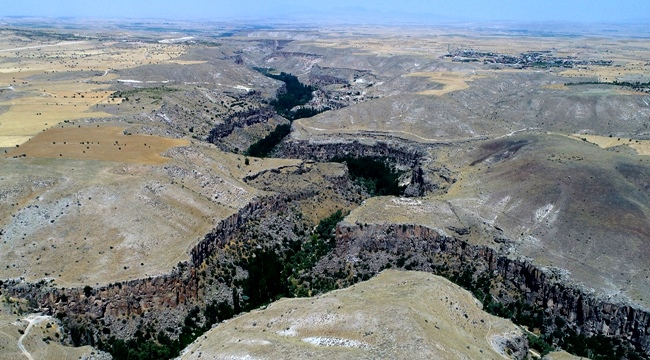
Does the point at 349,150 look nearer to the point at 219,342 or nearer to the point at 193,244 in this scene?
the point at 193,244

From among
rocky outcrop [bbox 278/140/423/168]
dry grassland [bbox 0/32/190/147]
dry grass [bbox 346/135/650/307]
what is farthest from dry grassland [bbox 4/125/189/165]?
rocky outcrop [bbox 278/140/423/168]

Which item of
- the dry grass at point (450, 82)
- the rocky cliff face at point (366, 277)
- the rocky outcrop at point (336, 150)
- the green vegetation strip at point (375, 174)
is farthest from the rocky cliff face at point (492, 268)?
the dry grass at point (450, 82)

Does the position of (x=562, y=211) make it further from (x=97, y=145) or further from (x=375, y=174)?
(x=97, y=145)

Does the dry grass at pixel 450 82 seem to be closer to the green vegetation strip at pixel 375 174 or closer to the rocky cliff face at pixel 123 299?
the green vegetation strip at pixel 375 174

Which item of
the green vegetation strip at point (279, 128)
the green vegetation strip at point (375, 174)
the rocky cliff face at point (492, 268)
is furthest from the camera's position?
the green vegetation strip at point (279, 128)

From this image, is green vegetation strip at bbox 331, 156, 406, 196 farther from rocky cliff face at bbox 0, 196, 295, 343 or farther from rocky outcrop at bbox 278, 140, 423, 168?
rocky cliff face at bbox 0, 196, 295, 343

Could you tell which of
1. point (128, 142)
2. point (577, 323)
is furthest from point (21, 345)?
point (577, 323)
